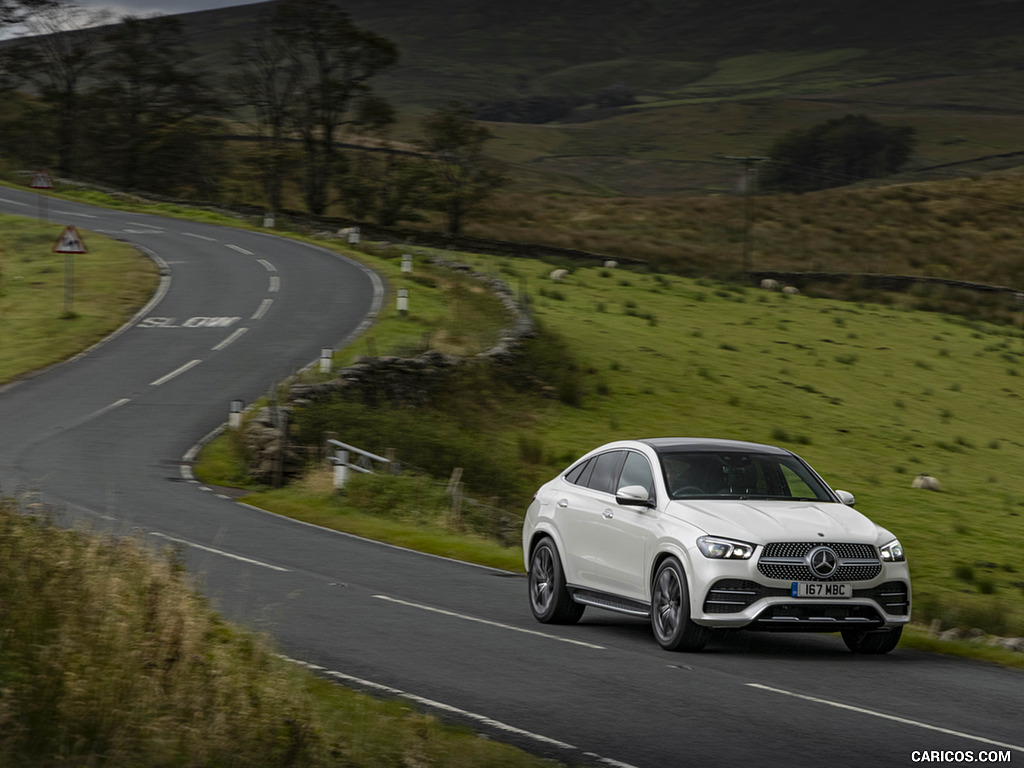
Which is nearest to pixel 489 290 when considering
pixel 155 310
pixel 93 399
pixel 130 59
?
pixel 155 310

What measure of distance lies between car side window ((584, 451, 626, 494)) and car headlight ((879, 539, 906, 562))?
244cm

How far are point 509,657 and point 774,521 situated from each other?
229 cm

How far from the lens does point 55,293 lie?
140 ft

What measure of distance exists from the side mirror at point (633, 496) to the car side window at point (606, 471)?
0.85 metres

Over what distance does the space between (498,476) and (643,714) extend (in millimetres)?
16421

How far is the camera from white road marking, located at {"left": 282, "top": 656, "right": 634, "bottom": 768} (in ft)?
25.3

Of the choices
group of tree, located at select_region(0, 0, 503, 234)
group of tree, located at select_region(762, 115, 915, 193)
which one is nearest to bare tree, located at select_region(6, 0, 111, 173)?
group of tree, located at select_region(0, 0, 503, 234)

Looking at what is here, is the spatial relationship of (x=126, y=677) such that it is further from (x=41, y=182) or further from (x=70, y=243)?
(x=41, y=182)

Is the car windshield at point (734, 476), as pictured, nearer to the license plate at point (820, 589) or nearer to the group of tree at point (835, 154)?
the license plate at point (820, 589)

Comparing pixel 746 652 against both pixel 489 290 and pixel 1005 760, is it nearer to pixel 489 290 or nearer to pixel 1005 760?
pixel 1005 760

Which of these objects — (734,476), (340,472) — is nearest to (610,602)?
(734,476)

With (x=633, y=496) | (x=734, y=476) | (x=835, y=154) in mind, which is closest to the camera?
(x=633, y=496)

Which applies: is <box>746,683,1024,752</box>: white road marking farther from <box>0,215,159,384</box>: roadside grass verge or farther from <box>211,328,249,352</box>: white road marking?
<box>211,328,249,352</box>: white road marking

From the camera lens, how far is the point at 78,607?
23.5 feet
